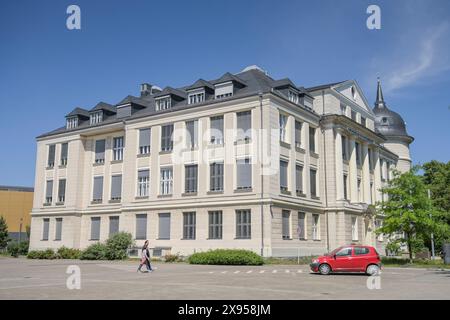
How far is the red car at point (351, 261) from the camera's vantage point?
24172 millimetres

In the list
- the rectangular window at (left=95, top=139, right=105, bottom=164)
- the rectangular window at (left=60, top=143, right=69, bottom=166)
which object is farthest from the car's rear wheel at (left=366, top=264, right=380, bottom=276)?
the rectangular window at (left=60, top=143, right=69, bottom=166)

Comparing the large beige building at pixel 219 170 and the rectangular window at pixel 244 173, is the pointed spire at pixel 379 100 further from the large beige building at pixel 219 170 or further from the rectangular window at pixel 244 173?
the rectangular window at pixel 244 173

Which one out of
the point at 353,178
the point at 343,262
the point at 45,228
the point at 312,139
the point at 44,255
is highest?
the point at 312,139

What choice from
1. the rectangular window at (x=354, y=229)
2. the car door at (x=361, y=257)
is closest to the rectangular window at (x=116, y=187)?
the rectangular window at (x=354, y=229)

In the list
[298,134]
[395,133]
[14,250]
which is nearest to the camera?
[298,134]

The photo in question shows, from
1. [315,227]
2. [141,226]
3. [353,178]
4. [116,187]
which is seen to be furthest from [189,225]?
[353,178]

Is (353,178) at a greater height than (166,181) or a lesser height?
greater

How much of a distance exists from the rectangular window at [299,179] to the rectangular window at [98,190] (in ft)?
65.9

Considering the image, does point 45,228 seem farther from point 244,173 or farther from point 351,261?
point 351,261

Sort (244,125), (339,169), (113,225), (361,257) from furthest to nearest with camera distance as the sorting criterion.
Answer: (113,225)
(339,169)
(244,125)
(361,257)

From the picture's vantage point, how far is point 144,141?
147ft

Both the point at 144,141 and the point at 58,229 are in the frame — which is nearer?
the point at 144,141

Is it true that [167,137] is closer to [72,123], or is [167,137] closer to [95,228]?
[95,228]

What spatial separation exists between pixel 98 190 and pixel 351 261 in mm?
31169
